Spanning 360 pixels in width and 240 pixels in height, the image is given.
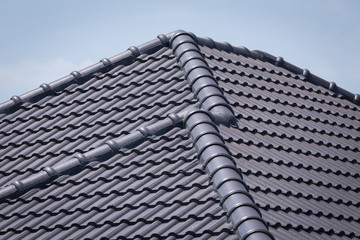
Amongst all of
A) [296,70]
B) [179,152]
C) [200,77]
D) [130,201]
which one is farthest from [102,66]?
[296,70]

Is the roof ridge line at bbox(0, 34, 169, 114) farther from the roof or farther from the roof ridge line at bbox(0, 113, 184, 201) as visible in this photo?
the roof ridge line at bbox(0, 113, 184, 201)

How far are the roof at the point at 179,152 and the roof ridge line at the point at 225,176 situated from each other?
2cm

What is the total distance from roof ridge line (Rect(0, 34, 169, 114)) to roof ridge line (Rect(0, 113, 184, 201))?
7.22 feet

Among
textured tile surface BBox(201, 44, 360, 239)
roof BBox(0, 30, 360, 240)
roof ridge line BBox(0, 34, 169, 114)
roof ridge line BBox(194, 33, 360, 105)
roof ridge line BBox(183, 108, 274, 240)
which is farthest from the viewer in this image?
roof ridge line BBox(194, 33, 360, 105)

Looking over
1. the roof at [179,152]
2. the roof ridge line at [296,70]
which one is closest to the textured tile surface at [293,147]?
the roof at [179,152]

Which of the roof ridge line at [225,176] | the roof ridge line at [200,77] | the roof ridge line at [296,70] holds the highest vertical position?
the roof ridge line at [296,70]

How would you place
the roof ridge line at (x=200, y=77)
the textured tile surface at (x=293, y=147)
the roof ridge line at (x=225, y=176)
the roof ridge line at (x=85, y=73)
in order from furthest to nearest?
1. the roof ridge line at (x=85, y=73)
2. the roof ridge line at (x=200, y=77)
3. the textured tile surface at (x=293, y=147)
4. the roof ridge line at (x=225, y=176)

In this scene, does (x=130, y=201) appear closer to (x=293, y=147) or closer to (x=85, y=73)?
(x=293, y=147)

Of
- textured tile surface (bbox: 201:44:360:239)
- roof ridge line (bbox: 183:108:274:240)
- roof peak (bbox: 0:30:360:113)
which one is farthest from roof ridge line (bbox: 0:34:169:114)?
roof ridge line (bbox: 183:108:274:240)

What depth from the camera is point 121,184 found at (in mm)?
8242

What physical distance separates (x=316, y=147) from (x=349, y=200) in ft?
3.53

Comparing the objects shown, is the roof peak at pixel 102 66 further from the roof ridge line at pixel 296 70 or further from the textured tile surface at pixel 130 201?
the textured tile surface at pixel 130 201

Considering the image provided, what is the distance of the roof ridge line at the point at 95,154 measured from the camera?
8602mm

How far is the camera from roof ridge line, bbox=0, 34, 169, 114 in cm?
1074
